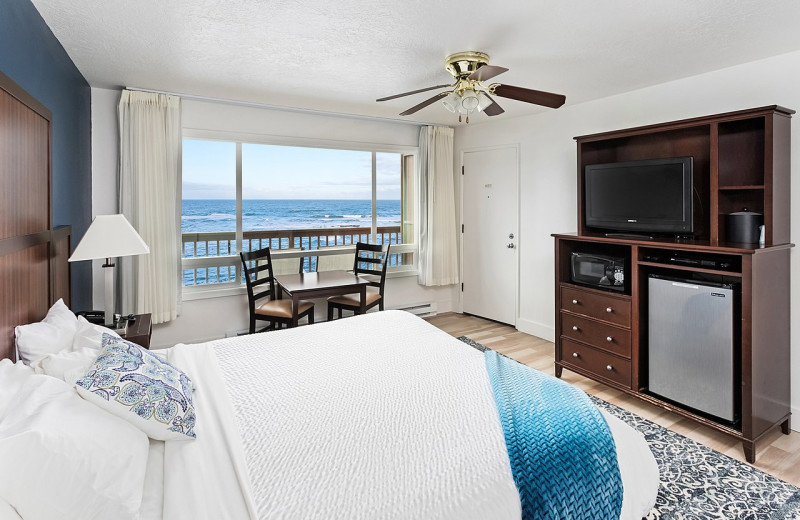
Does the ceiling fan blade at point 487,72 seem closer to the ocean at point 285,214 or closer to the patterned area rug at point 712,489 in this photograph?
the patterned area rug at point 712,489

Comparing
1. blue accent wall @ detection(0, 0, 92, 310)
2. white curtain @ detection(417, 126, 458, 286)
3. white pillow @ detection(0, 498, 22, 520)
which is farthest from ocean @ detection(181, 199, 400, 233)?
white pillow @ detection(0, 498, 22, 520)

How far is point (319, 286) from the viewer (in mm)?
4055

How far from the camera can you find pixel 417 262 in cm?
564

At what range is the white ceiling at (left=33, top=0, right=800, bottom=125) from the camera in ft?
7.39

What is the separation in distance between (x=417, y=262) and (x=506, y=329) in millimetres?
1390

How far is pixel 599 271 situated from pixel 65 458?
344cm

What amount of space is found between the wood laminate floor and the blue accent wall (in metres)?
3.67

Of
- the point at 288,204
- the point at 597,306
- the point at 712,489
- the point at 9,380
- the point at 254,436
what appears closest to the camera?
the point at 9,380

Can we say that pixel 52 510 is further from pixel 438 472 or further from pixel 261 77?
pixel 261 77

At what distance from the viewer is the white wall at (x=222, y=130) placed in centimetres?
385

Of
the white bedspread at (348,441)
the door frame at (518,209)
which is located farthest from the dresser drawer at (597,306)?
the white bedspread at (348,441)

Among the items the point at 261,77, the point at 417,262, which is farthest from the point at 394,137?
the point at 261,77

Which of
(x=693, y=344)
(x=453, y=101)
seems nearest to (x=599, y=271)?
(x=693, y=344)

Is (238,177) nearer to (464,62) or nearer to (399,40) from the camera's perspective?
(399,40)
